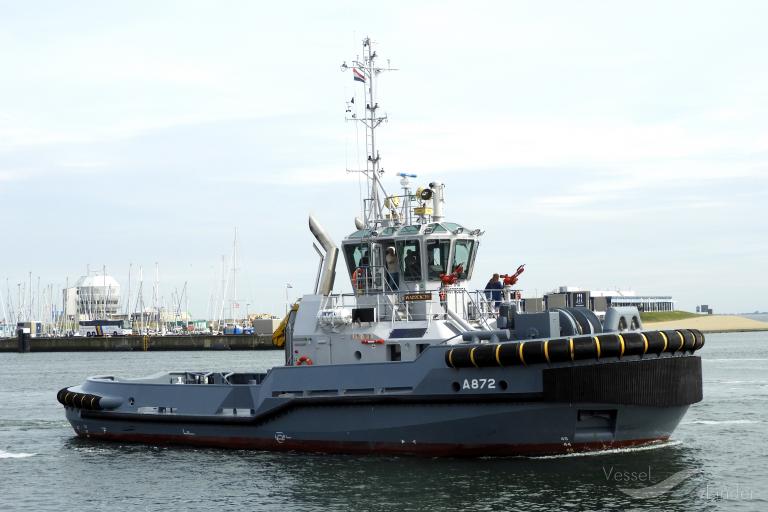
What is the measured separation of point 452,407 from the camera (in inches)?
555

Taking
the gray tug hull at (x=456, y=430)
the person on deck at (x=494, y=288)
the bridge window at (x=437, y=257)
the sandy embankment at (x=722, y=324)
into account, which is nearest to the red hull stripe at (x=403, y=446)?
the gray tug hull at (x=456, y=430)

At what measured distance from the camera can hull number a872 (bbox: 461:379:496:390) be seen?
45.1 ft

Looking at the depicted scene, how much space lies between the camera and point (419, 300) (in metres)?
15.7

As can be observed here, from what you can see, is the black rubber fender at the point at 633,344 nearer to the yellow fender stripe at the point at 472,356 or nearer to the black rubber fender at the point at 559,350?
the black rubber fender at the point at 559,350

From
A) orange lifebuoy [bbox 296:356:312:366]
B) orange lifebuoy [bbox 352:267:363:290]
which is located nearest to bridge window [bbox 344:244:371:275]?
orange lifebuoy [bbox 352:267:363:290]

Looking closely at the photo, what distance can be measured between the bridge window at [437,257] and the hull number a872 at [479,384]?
104 inches

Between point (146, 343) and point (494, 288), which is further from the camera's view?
point (146, 343)

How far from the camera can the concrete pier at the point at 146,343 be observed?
230 feet

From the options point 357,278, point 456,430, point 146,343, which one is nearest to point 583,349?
point 456,430

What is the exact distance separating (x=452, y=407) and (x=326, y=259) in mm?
4088

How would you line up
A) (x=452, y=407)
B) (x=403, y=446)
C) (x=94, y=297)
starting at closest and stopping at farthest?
1. (x=452, y=407)
2. (x=403, y=446)
3. (x=94, y=297)

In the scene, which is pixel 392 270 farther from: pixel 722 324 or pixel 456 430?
pixel 722 324

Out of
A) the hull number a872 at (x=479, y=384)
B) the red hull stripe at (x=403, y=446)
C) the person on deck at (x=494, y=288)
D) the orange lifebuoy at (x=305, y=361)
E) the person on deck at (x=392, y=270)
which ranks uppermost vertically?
the person on deck at (x=392, y=270)

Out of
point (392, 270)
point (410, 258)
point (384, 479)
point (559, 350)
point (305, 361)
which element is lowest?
point (384, 479)
